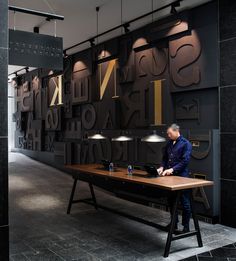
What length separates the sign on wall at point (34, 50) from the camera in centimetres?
462

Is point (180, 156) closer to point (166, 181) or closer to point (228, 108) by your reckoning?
point (166, 181)

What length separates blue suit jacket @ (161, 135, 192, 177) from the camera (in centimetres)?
519

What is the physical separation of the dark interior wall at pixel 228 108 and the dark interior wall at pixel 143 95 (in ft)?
0.46

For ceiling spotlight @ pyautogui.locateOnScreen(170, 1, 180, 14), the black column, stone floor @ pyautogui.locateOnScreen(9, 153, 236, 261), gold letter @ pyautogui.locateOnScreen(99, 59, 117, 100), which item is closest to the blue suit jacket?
stone floor @ pyautogui.locateOnScreen(9, 153, 236, 261)

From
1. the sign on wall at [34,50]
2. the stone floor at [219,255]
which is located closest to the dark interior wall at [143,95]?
the stone floor at [219,255]

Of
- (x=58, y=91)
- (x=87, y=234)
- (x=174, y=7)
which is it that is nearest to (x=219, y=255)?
(x=87, y=234)

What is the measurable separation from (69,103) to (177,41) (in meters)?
5.26

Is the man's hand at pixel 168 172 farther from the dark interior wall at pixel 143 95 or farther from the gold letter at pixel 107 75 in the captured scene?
the gold letter at pixel 107 75

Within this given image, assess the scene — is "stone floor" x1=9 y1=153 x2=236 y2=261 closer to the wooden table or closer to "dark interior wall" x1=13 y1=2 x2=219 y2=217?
the wooden table

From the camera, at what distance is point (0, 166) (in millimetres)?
3268

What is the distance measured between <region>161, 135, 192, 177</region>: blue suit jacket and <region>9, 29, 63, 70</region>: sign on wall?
7.06 feet

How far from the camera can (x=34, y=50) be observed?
4.71m

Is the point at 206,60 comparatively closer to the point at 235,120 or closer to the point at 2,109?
the point at 235,120

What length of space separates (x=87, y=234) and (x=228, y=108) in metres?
3.11
